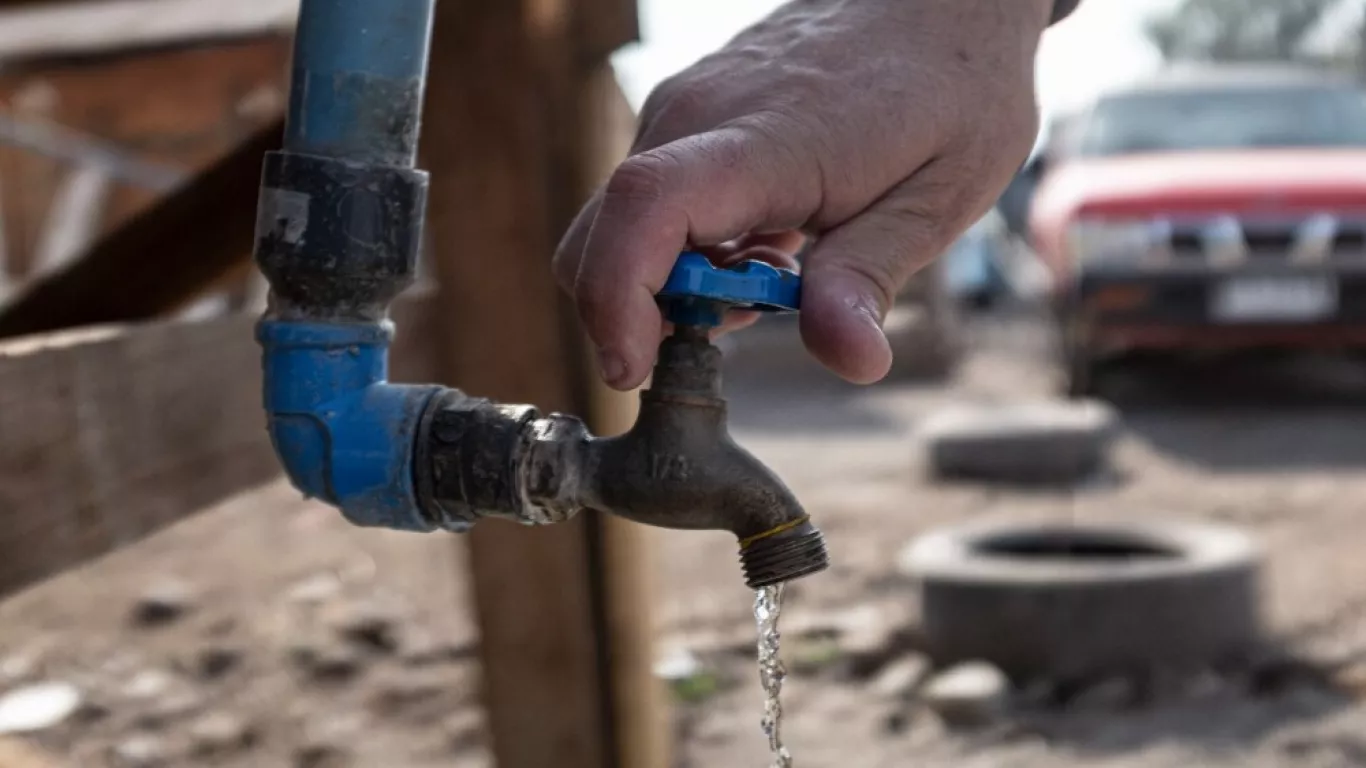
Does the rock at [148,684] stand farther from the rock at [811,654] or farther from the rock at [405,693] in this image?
the rock at [811,654]

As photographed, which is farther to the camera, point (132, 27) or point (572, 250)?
point (132, 27)

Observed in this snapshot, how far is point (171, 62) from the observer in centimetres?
688

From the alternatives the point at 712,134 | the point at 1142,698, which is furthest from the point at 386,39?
the point at 1142,698

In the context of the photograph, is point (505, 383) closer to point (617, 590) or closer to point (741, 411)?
point (617, 590)

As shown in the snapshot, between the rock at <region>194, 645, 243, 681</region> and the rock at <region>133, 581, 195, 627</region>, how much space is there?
0.30m

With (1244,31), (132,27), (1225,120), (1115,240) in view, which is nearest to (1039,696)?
(1115,240)

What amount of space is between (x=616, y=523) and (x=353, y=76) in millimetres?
873

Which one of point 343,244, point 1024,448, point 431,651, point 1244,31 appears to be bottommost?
point 431,651

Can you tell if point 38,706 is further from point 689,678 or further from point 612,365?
point 612,365

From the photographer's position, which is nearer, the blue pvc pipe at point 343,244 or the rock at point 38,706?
the blue pvc pipe at point 343,244

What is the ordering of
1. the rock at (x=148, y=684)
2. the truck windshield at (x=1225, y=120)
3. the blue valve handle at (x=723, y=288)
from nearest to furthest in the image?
the blue valve handle at (x=723, y=288)
the rock at (x=148, y=684)
the truck windshield at (x=1225, y=120)

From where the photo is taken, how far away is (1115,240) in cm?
533

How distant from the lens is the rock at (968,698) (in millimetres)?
2631

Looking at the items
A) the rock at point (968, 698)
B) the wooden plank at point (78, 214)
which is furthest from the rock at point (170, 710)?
the wooden plank at point (78, 214)
